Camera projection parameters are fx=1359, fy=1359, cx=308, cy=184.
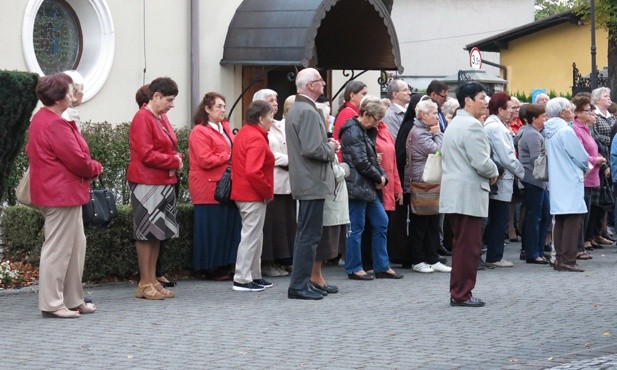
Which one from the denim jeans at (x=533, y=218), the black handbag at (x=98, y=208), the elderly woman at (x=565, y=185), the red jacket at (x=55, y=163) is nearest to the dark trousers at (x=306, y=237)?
the black handbag at (x=98, y=208)

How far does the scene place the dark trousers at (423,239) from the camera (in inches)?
578

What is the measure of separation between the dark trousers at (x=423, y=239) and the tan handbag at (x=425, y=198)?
0.77ft

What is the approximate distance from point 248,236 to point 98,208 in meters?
1.92

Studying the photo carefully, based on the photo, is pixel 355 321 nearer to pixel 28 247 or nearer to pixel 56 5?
pixel 28 247

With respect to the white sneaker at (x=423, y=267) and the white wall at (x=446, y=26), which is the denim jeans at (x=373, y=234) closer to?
the white sneaker at (x=423, y=267)

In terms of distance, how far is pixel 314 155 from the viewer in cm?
1170

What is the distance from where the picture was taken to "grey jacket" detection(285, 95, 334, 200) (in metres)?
11.7

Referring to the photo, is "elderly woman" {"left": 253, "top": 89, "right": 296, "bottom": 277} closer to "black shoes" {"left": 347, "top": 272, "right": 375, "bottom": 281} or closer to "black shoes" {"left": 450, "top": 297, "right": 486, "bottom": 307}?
"black shoes" {"left": 347, "top": 272, "right": 375, "bottom": 281}

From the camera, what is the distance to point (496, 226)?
15.1 m

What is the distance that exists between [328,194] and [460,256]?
133 cm

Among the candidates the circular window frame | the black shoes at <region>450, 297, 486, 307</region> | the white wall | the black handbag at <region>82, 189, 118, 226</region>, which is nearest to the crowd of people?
the black shoes at <region>450, 297, 486, 307</region>

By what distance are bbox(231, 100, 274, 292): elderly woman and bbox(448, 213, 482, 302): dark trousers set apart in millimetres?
1928

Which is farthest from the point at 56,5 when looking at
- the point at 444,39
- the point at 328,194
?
the point at 444,39

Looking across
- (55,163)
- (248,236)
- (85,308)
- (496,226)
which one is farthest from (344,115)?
(55,163)
